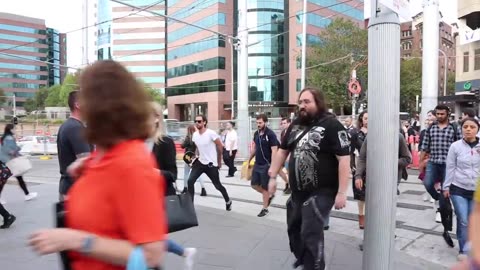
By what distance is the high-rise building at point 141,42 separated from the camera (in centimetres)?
10031

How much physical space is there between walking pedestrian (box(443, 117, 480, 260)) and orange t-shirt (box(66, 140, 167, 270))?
14.4 feet

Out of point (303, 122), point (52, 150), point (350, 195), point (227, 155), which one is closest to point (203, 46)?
point (52, 150)

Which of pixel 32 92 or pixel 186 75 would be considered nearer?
pixel 186 75

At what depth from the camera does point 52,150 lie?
24.8 metres

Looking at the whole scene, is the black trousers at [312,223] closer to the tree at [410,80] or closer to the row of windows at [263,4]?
the tree at [410,80]

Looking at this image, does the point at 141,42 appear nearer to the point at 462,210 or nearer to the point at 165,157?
the point at 165,157

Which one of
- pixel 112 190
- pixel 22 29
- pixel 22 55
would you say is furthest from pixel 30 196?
pixel 22 29

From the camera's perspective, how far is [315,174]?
4.01 meters

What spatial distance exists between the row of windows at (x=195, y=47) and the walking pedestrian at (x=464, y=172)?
60.3 metres

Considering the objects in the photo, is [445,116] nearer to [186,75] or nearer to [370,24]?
[370,24]

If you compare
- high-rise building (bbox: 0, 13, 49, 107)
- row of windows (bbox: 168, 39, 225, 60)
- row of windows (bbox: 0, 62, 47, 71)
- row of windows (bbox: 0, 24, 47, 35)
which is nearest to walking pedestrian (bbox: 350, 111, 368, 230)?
row of windows (bbox: 168, 39, 225, 60)

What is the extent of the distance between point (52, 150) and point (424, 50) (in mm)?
19796

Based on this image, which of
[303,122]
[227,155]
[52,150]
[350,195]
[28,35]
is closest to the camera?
[303,122]

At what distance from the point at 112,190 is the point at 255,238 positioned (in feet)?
15.7
